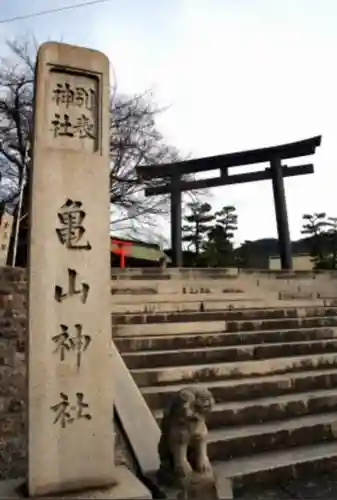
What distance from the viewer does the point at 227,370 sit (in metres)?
4.88

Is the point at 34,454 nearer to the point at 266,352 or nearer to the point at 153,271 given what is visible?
the point at 266,352

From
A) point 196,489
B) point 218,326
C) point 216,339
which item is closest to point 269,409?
point 216,339

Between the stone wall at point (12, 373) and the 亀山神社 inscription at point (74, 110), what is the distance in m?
2.12

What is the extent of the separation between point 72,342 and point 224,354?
9.84 feet

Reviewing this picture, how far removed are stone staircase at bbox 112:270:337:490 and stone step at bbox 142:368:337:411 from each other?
10 mm

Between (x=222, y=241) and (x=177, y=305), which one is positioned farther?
(x=222, y=241)

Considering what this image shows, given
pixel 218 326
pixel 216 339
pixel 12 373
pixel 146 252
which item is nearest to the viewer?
pixel 12 373

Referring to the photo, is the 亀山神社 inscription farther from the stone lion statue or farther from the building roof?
the building roof

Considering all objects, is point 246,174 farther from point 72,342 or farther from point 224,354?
point 72,342

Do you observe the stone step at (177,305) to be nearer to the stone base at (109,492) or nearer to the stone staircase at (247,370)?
the stone staircase at (247,370)

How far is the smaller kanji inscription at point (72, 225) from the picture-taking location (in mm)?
2664

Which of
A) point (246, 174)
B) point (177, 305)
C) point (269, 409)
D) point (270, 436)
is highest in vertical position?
point (246, 174)

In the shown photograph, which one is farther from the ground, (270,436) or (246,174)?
(246,174)

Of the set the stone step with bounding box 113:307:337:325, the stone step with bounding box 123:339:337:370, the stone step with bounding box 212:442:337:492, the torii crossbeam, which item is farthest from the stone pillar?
the torii crossbeam
